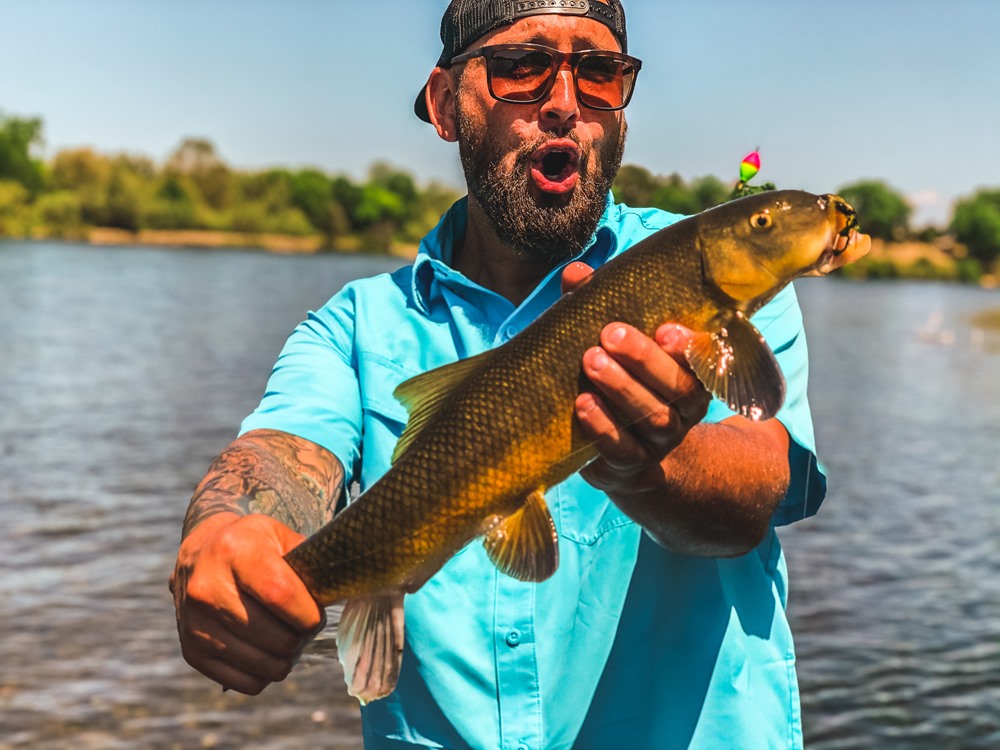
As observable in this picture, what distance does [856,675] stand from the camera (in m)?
9.96

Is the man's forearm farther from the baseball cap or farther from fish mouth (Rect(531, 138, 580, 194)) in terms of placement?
the baseball cap

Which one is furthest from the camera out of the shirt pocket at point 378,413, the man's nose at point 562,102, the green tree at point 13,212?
the green tree at point 13,212

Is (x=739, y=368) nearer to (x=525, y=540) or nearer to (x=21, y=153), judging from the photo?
(x=525, y=540)

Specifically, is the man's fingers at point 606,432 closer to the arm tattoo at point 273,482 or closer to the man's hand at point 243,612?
the man's hand at point 243,612

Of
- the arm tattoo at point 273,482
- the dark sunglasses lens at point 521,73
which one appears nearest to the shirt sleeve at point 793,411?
the dark sunglasses lens at point 521,73

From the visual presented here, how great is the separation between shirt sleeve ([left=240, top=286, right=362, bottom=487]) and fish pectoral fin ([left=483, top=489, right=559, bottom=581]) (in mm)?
942

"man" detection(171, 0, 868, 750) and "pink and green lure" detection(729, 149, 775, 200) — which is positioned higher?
"pink and green lure" detection(729, 149, 775, 200)

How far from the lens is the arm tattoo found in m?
2.79

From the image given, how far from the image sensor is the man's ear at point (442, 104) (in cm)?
422

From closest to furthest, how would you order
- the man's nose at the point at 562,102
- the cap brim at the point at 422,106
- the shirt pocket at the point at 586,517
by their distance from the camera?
the shirt pocket at the point at 586,517, the man's nose at the point at 562,102, the cap brim at the point at 422,106

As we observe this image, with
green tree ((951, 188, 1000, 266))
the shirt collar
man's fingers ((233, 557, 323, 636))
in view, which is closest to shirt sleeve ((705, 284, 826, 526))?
the shirt collar

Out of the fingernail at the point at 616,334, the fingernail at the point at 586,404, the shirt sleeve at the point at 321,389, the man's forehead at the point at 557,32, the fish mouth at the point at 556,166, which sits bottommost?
the shirt sleeve at the point at 321,389

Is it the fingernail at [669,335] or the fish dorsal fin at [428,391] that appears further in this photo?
the fish dorsal fin at [428,391]

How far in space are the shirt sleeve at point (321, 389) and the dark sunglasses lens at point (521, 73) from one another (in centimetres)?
93
